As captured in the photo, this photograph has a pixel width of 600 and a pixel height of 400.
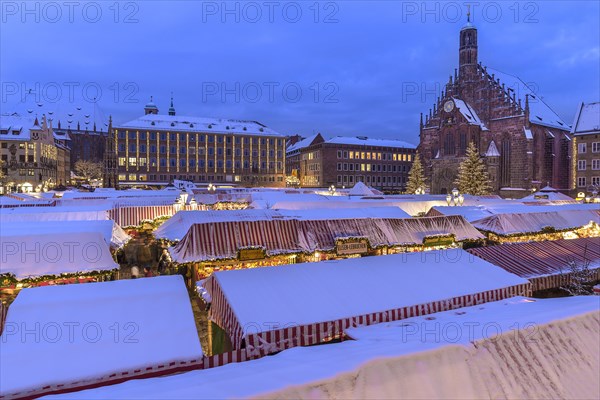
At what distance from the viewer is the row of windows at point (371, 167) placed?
77806mm

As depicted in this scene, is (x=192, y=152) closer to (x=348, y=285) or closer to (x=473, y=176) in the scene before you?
(x=473, y=176)

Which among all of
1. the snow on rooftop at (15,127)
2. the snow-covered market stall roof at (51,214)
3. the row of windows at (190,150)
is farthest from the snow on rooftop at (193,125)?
the snow-covered market stall roof at (51,214)

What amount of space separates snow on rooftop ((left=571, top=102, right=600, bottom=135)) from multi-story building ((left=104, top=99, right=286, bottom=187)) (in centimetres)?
4918

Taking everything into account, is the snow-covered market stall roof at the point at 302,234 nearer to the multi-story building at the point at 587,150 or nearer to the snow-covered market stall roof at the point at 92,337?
the snow-covered market stall roof at the point at 92,337

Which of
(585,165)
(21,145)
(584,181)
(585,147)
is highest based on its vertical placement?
(21,145)

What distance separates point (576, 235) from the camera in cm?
1886

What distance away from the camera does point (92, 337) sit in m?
6.17

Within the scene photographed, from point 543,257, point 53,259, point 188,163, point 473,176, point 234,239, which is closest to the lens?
point 53,259

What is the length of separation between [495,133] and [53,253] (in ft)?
198

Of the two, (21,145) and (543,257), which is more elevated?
(21,145)

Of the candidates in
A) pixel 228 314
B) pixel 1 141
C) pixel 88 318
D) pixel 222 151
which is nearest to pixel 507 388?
pixel 228 314

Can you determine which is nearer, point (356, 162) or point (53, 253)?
point (53, 253)

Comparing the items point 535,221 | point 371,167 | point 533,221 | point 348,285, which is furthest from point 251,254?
point 371,167

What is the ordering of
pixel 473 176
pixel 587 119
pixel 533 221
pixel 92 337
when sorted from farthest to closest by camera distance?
1. pixel 473 176
2. pixel 587 119
3. pixel 533 221
4. pixel 92 337
